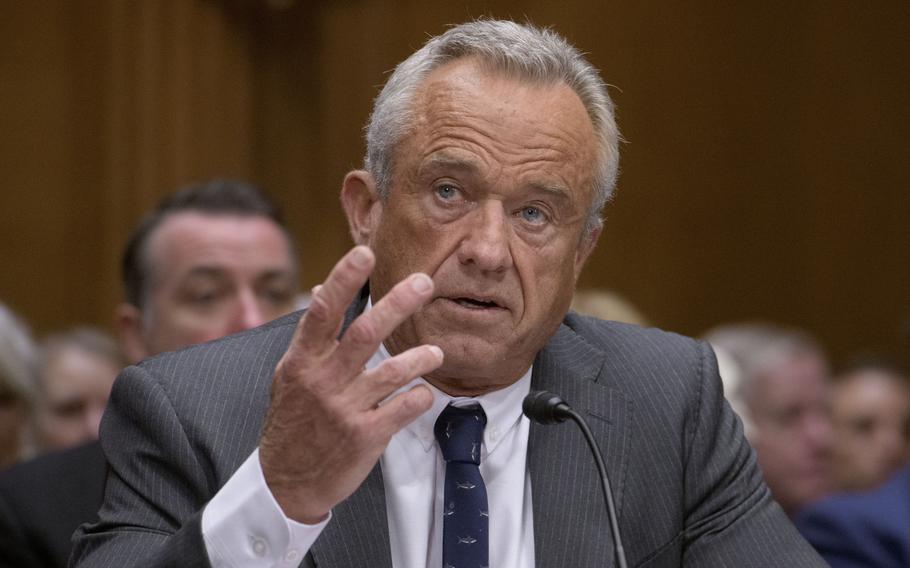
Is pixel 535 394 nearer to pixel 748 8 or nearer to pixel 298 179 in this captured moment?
pixel 298 179

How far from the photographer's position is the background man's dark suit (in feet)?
10.5

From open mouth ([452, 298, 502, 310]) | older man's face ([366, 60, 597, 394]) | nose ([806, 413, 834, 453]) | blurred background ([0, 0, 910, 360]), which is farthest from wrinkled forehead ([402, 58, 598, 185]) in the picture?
blurred background ([0, 0, 910, 360])

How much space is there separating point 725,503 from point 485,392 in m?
0.44

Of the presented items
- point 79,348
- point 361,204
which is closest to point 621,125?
point 79,348

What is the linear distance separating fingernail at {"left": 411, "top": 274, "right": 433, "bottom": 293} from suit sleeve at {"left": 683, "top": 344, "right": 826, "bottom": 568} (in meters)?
0.79

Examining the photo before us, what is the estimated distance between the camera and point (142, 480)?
2.10 metres

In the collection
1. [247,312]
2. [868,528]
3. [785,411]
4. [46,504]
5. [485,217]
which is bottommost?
[785,411]

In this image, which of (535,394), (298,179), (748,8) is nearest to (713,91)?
(748,8)

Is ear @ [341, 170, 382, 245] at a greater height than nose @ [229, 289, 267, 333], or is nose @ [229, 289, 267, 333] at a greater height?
ear @ [341, 170, 382, 245]

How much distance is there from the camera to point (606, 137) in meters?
2.37

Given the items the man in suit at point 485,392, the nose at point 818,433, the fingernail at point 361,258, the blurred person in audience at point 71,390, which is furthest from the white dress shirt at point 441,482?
the nose at point 818,433

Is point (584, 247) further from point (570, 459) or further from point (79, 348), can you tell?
point (79, 348)

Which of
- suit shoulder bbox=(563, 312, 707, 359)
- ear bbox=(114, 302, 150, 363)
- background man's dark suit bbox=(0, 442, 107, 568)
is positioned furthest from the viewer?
ear bbox=(114, 302, 150, 363)

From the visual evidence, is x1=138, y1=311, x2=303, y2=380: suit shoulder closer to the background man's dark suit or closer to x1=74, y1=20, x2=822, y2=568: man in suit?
x1=74, y1=20, x2=822, y2=568: man in suit
